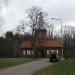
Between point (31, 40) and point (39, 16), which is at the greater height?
point (39, 16)

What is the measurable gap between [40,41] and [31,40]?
22.9 feet

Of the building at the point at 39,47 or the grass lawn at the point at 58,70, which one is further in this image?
the building at the point at 39,47

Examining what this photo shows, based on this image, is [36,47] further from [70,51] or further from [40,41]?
[70,51]

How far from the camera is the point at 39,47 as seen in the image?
4370 inches

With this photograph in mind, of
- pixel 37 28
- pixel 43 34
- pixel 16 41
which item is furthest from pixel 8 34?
pixel 37 28

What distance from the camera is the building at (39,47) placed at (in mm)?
107969

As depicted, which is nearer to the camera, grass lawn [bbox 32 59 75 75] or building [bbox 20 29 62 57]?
grass lawn [bbox 32 59 75 75]

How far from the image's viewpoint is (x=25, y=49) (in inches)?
4557

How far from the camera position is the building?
108 meters

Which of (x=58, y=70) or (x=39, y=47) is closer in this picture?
(x=58, y=70)

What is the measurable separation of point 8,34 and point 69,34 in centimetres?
2735

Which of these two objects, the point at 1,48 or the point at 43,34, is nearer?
the point at 1,48

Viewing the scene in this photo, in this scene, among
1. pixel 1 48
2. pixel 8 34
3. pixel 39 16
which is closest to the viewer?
pixel 39 16

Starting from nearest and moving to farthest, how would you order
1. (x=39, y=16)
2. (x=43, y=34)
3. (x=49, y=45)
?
(x=39, y=16) → (x=49, y=45) → (x=43, y=34)
